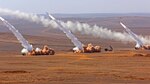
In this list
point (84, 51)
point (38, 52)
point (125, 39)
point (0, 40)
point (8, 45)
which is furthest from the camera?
point (125, 39)

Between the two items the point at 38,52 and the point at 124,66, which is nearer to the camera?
the point at 124,66

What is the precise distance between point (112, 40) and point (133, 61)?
67405mm

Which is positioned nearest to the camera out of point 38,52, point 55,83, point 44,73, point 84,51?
point 55,83

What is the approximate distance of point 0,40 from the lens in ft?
438

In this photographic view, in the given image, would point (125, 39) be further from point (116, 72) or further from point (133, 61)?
point (116, 72)

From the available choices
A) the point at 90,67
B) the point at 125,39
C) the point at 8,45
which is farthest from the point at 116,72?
the point at 125,39

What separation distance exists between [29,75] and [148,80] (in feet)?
42.0

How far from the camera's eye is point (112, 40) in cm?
15138

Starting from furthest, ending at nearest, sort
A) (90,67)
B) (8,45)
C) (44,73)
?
1. (8,45)
2. (90,67)
3. (44,73)

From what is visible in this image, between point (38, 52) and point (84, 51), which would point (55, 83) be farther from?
point (84, 51)

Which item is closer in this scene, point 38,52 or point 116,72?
point 116,72

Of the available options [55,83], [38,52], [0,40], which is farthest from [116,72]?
[0,40]

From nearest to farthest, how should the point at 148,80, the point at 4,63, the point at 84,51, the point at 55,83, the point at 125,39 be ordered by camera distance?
the point at 55,83, the point at 148,80, the point at 4,63, the point at 84,51, the point at 125,39

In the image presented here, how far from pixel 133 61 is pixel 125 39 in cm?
6519
